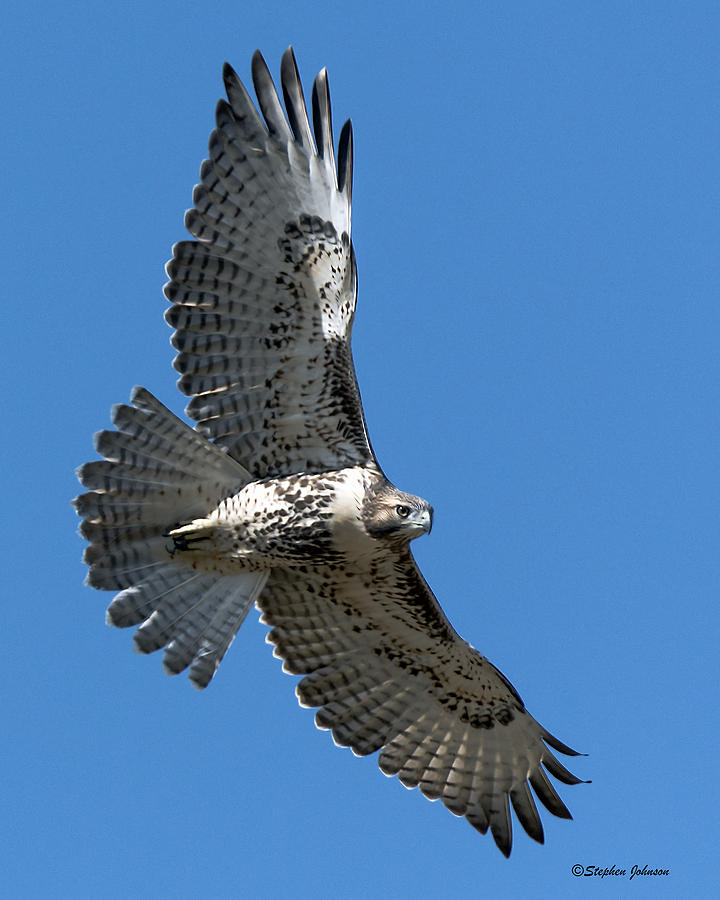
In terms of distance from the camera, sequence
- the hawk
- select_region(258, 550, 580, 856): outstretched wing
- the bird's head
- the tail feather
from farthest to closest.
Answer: select_region(258, 550, 580, 856): outstretched wing, the tail feather, the hawk, the bird's head

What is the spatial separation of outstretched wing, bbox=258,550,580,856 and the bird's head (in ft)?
4.43

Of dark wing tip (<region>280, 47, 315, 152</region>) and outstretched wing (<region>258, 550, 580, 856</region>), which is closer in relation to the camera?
dark wing tip (<region>280, 47, 315, 152</region>)

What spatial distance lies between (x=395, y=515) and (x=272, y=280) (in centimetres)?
188

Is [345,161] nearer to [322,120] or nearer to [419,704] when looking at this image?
[322,120]

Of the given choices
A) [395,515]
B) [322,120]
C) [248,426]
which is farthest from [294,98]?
[395,515]

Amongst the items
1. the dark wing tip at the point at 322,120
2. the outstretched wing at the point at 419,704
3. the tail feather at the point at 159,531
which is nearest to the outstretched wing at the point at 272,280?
the dark wing tip at the point at 322,120

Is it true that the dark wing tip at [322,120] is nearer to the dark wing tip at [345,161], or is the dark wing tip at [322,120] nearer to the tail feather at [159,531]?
the dark wing tip at [345,161]

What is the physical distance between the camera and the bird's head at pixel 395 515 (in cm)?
1105

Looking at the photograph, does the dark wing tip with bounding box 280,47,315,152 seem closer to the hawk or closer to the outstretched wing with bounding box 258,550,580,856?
the hawk

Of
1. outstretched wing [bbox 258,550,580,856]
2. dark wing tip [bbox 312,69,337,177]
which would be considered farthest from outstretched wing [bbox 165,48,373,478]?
outstretched wing [bbox 258,550,580,856]

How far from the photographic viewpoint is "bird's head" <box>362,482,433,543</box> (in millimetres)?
11055

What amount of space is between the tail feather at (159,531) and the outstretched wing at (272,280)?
0.96 feet

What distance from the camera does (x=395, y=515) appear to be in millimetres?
11102

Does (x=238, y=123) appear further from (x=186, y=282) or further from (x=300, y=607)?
(x=300, y=607)
